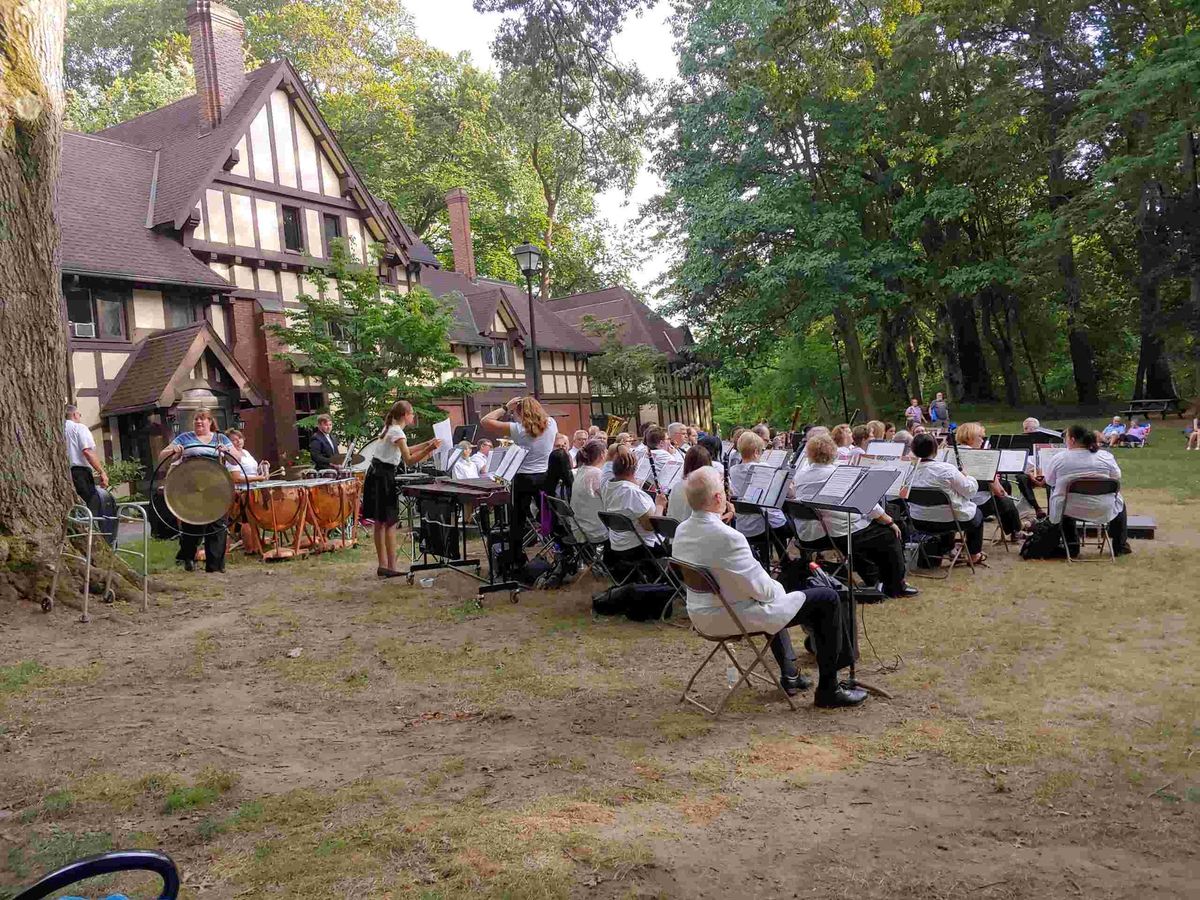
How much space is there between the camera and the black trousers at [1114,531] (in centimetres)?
907

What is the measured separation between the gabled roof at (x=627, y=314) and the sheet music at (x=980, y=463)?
30690 mm

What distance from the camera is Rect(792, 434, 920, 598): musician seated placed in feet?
24.8

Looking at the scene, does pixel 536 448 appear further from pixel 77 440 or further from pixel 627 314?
pixel 627 314

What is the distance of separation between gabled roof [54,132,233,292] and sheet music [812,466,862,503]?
16797 millimetres

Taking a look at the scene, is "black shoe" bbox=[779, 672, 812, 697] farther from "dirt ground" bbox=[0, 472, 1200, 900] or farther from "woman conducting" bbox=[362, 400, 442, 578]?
"woman conducting" bbox=[362, 400, 442, 578]

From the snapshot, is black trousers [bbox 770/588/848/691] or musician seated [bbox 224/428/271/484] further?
musician seated [bbox 224/428/271/484]

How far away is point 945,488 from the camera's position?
8.79 m

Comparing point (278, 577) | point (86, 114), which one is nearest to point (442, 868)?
point (278, 577)

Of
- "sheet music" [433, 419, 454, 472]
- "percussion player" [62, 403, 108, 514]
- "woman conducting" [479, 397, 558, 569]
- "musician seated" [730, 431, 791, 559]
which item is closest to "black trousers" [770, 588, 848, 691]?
"musician seated" [730, 431, 791, 559]

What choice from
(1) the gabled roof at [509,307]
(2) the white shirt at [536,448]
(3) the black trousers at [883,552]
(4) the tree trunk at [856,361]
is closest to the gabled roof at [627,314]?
(1) the gabled roof at [509,307]

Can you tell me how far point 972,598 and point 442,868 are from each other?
585 cm

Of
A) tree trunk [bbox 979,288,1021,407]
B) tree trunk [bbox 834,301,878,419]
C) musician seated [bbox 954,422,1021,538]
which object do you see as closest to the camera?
musician seated [bbox 954,422,1021,538]

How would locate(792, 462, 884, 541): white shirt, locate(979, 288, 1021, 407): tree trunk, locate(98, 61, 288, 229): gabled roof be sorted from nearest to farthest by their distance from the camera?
locate(792, 462, 884, 541): white shirt → locate(98, 61, 288, 229): gabled roof → locate(979, 288, 1021, 407): tree trunk

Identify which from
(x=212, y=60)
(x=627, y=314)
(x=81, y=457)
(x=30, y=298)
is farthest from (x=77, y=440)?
(x=627, y=314)
